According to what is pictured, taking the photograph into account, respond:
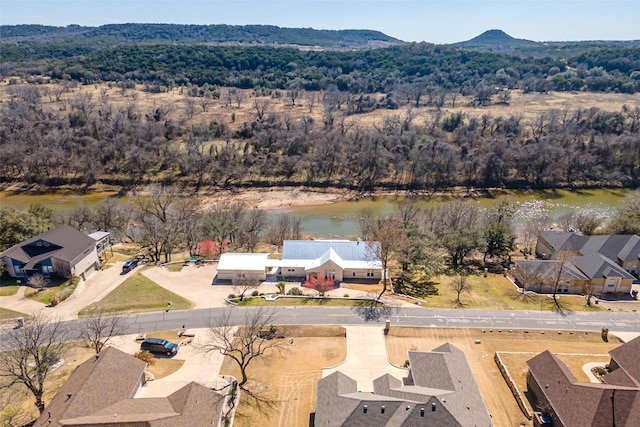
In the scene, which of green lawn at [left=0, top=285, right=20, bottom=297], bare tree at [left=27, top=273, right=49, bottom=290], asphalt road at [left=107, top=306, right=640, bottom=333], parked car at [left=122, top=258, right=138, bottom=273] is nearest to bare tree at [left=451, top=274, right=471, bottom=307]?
asphalt road at [left=107, top=306, right=640, bottom=333]

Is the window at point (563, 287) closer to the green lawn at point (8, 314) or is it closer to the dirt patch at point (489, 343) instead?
the dirt patch at point (489, 343)

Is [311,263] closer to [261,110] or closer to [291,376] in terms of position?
[291,376]

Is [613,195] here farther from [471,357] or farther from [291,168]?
[471,357]

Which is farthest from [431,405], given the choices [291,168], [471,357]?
[291,168]

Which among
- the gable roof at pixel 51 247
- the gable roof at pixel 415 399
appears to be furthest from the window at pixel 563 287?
the gable roof at pixel 51 247

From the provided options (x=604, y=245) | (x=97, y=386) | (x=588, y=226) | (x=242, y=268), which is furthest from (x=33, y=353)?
(x=588, y=226)
